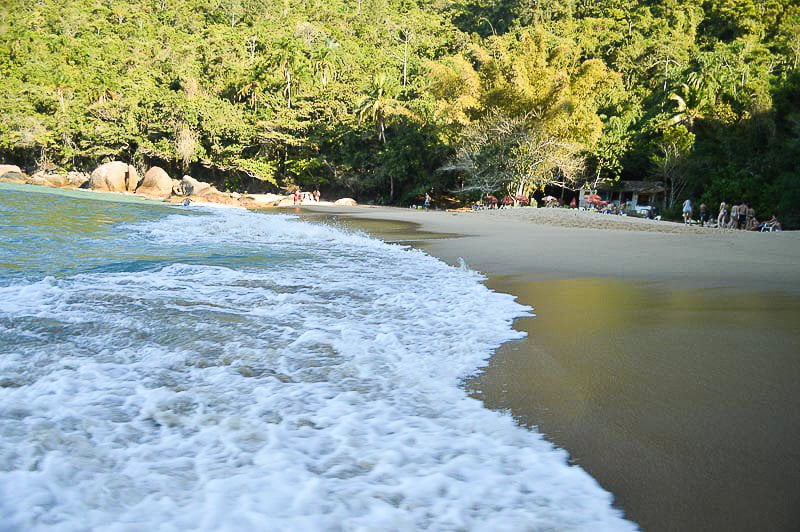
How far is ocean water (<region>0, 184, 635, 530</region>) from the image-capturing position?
1.73 meters

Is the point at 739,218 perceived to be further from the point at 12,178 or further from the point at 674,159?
the point at 12,178

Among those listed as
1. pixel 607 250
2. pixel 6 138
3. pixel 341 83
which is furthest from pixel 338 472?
pixel 6 138

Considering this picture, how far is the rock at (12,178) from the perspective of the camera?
107ft

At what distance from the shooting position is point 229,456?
205 cm

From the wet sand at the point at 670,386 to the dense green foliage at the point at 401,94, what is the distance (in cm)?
1487

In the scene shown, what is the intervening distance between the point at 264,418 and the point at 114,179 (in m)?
35.4

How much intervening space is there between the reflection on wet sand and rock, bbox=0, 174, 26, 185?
37920mm

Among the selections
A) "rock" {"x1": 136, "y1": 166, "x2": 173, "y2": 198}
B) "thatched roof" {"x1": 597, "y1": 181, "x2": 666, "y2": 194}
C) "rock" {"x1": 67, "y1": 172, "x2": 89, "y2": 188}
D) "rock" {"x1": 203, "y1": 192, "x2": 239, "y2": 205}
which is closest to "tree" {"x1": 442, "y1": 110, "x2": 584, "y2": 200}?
"thatched roof" {"x1": 597, "y1": 181, "x2": 666, "y2": 194}

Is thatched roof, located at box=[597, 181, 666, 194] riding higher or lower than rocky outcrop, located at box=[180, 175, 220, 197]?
higher

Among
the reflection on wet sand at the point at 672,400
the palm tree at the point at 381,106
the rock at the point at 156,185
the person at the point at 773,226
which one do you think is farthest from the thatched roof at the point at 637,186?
the rock at the point at 156,185

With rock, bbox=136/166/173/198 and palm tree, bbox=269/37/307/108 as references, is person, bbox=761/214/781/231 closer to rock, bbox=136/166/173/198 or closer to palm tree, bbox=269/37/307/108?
rock, bbox=136/166/173/198

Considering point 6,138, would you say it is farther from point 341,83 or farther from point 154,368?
point 154,368

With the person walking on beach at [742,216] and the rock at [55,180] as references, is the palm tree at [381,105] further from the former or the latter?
the person walking on beach at [742,216]

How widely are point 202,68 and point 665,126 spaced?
35.9m
